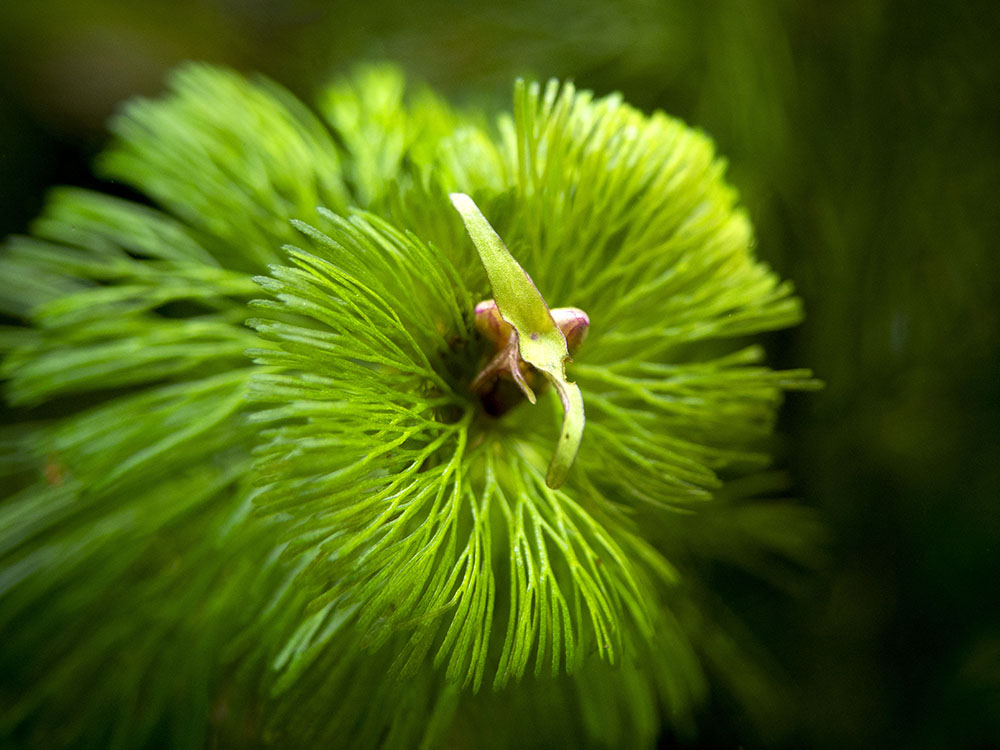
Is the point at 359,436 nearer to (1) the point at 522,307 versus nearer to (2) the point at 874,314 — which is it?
(1) the point at 522,307

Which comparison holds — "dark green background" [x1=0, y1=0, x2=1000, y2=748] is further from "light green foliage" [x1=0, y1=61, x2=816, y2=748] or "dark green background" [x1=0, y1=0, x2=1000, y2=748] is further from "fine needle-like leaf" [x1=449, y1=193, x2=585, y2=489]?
"fine needle-like leaf" [x1=449, y1=193, x2=585, y2=489]

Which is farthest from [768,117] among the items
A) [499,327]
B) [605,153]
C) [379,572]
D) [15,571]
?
[15,571]

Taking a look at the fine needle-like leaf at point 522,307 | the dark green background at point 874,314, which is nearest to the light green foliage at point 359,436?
the fine needle-like leaf at point 522,307

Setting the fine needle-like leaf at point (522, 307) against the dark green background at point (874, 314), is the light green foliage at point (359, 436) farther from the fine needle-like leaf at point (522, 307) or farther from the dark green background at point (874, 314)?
the dark green background at point (874, 314)

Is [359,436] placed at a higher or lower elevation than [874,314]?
higher

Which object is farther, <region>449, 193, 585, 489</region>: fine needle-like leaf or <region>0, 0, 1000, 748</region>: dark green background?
<region>0, 0, 1000, 748</region>: dark green background

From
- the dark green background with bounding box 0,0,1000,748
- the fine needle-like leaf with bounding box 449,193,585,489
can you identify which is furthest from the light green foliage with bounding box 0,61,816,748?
the dark green background with bounding box 0,0,1000,748

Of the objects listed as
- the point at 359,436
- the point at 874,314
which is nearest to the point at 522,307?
the point at 359,436
